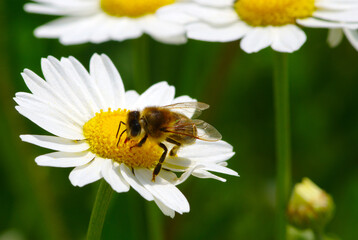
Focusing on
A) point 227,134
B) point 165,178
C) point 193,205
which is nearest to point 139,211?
point 193,205

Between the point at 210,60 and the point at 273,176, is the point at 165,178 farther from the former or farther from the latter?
the point at 210,60

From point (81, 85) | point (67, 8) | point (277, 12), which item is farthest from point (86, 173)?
point (67, 8)

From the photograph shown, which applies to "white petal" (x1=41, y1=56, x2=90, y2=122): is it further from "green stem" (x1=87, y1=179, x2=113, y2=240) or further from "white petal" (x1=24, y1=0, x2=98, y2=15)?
"white petal" (x1=24, y1=0, x2=98, y2=15)

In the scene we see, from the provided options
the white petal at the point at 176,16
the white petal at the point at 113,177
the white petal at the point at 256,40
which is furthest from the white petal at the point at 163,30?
the white petal at the point at 113,177

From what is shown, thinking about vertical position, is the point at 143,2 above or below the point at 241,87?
above

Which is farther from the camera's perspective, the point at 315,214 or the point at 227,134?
the point at 227,134

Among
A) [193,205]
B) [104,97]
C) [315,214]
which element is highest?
[104,97]

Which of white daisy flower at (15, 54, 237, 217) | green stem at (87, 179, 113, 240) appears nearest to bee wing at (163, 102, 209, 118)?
white daisy flower at (15, 54, 237, 217)
